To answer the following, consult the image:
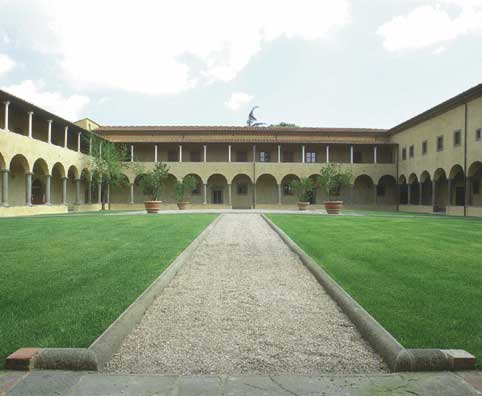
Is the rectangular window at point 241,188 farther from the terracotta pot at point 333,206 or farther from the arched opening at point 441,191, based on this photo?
the arched opening at point 441,191

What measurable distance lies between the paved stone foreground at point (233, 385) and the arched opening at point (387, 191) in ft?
131

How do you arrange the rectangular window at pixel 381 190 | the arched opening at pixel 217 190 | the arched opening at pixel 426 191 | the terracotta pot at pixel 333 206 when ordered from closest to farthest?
the terracotta pot at pixel 333 206 < the arched opening at pixel 426 191 < the rectangular window at pixel 381 190 < the arched opening at pixel 217 190

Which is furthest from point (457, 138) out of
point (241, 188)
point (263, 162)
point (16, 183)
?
point (16, 183)

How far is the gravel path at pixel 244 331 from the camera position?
3.32 m

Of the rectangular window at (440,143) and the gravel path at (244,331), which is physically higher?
the rectangular window at (440,143)

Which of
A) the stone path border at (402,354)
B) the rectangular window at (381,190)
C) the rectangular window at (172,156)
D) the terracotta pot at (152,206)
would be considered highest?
the rectangular window at (172,156)

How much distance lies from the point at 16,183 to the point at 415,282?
29.5 metres

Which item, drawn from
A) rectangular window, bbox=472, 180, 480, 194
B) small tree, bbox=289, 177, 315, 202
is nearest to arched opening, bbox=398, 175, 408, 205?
rectangular window, bbox=472, 180, 480, 194

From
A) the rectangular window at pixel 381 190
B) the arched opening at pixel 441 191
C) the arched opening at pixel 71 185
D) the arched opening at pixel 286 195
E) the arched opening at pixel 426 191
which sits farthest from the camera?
the arched opening at pixel 286 195

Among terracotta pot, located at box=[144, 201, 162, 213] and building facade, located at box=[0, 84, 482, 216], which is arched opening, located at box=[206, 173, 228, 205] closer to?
building facade, located at box=[0, 84, 482, 216]

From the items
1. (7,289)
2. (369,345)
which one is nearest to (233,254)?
(7,289)

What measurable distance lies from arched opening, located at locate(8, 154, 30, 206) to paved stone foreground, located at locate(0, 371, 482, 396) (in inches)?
1097

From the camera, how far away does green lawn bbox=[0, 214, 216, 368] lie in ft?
12.4

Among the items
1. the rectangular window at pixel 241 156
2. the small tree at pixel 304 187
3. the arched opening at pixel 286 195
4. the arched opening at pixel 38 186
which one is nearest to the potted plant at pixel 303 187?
the small tree at pixel 304 187
